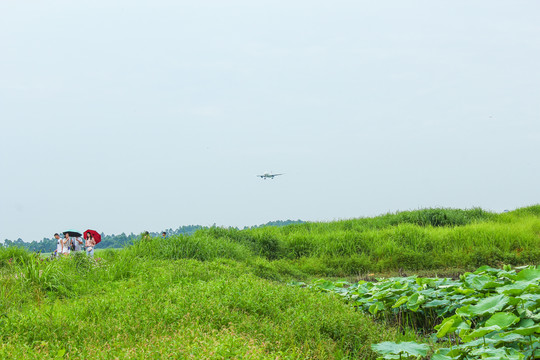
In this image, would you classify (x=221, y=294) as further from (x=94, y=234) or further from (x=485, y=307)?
(x=94, y=234)

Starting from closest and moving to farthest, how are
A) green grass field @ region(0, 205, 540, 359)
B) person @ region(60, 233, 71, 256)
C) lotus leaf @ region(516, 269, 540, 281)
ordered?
green grass field @ region(0, 205, 540, 359) < lotus leaf @ region(516, 269, 540, 281) < person @ region(60, 233, 71, 256)

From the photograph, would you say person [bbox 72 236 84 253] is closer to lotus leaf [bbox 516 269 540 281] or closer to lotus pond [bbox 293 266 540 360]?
lotus pond [bbox 293 266 540 360]

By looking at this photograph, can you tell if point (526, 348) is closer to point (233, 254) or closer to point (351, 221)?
point (233, 254)

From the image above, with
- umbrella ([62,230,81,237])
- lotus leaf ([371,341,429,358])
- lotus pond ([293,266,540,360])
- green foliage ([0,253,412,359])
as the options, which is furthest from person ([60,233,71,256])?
lotus leaf ([371,341,429,358])

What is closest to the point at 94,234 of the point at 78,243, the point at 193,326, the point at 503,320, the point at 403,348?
the point at 78,243

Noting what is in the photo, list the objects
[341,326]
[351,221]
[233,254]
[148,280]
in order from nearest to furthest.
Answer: [341,326], [148,280], [233,254], [351,221]

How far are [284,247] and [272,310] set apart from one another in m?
7.25

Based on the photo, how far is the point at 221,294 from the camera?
4965 millimetres

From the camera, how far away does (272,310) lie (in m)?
4.63

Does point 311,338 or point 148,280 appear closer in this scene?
point 311,338

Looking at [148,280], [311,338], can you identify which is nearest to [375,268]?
[148,280]

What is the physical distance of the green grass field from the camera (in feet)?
12.3

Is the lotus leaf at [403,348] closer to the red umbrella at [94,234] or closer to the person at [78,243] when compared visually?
the red umbrella at [94,234]

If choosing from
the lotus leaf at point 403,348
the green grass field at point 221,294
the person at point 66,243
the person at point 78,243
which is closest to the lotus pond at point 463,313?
the lotus leaf at point 403,348
